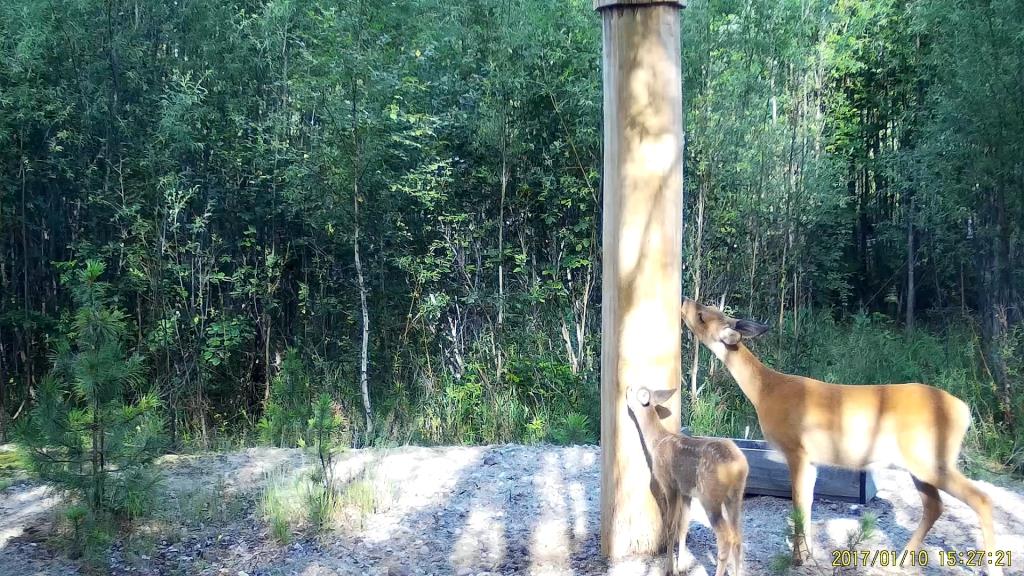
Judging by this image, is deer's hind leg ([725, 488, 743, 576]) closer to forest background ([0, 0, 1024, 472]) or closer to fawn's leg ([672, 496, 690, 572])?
fawn's leg ([672, 496, 690, 572])

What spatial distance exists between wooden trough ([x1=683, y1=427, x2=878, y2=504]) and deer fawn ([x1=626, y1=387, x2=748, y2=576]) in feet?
3.90

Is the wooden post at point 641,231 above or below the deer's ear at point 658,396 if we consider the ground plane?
above

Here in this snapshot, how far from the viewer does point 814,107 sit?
404 inches

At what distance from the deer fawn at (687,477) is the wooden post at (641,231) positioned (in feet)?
0.34

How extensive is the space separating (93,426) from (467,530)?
2344 mm

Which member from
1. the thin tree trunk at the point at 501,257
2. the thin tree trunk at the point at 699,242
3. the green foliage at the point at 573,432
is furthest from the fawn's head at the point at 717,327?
the thin tree trunk at the point at 501,257

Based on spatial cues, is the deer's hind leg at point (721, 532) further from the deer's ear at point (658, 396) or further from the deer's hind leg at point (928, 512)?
the deer's hind leg at point (928, 512)

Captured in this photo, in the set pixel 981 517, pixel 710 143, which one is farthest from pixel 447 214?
pixel 981 517

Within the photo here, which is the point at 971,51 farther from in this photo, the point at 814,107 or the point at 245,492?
the point at 245,492

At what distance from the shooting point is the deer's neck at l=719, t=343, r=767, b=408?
170 inches

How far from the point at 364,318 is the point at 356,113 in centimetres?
204

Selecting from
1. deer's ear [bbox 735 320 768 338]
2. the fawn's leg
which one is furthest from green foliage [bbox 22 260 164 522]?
deer's ear [bbox 735 320 768 338]

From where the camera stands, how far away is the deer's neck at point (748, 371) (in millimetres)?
4316

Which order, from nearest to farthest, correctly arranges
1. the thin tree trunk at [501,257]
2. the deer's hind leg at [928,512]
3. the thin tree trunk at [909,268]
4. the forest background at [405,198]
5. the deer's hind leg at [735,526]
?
the deer's hind leg at [735,526]
the deer's hind leg at [928,512]
the forest background at [405,198]
the thin tree trunk at [501,257]
the thin tree trunk at [909,268]
